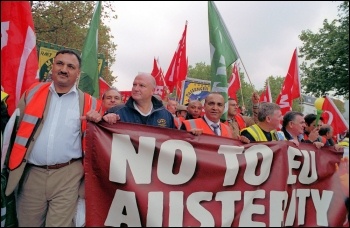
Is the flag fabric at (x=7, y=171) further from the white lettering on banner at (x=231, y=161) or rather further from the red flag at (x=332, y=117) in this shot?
the red flag at (x=332, y=117)

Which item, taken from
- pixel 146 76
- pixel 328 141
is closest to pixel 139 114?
pixel 146 76

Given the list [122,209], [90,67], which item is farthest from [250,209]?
[90,67]

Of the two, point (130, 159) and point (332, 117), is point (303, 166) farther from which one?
point (332, 117)

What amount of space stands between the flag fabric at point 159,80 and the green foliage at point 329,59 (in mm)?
15552

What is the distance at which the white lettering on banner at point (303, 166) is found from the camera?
432cm

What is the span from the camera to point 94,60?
477 centimetres

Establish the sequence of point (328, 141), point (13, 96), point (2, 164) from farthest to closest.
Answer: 1. point (328, 141)
2. point (13, 96)
3. point (2, 164)

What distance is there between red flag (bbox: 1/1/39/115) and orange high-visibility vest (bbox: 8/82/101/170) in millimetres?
165

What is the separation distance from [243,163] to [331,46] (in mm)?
21470

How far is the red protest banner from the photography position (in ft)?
11.5

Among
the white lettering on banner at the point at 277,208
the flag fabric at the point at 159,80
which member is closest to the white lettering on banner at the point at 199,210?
the white lettering on banner at the point at 277,208

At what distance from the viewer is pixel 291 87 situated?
9.16 meters

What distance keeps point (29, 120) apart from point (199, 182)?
158 centimetres

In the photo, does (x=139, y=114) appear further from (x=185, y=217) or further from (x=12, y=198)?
(x=12, y=198)
